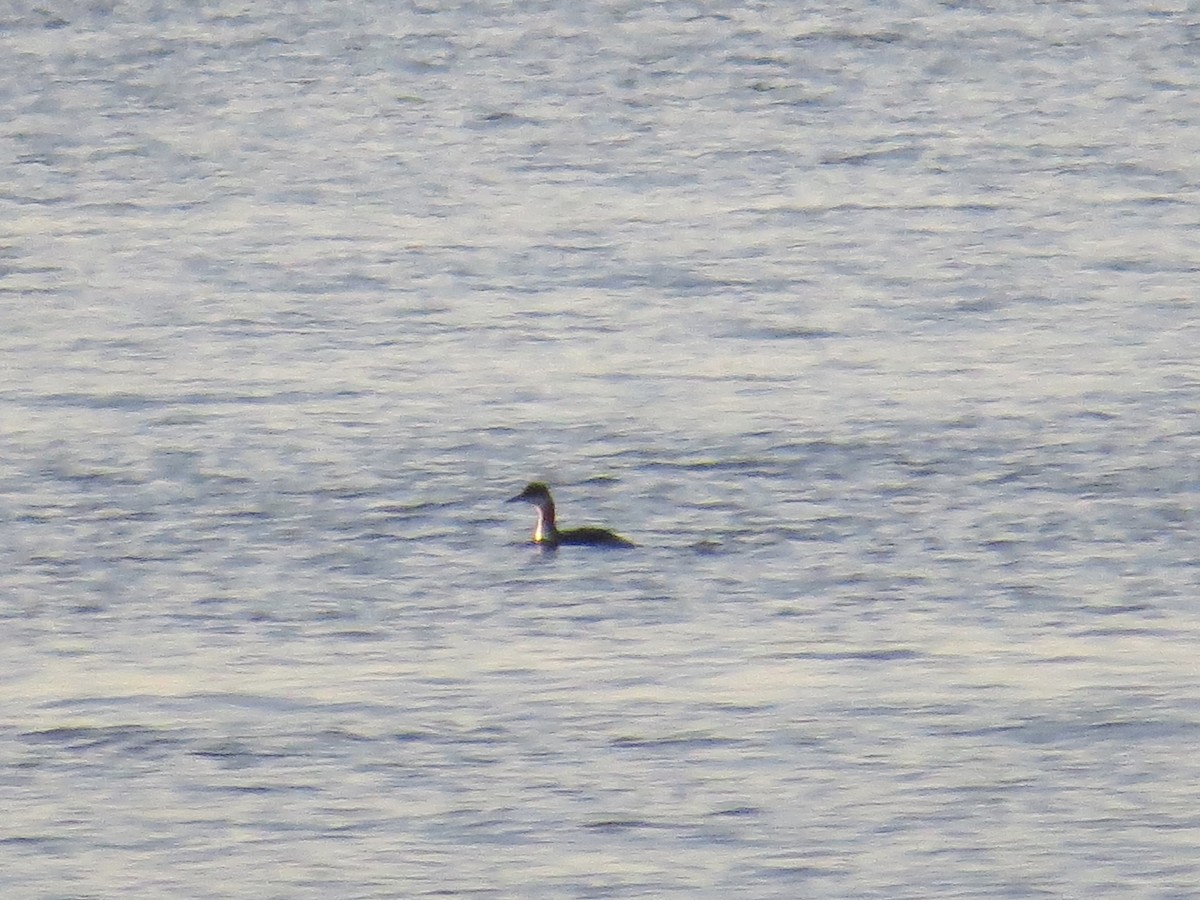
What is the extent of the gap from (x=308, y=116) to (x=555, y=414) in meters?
14.7

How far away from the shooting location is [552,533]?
17.8m

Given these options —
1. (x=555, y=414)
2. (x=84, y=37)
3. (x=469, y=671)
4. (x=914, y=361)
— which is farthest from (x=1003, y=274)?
(x=84, y=37)

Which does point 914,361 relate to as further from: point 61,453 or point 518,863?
point 518,863

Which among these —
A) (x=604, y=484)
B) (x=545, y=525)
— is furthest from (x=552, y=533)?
(x=604, y=484)

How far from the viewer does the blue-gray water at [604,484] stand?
13.2 meters

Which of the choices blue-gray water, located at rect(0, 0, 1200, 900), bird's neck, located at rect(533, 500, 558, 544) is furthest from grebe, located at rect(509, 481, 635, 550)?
blue-gray water, located at rect(0, 0, 1200, 900)

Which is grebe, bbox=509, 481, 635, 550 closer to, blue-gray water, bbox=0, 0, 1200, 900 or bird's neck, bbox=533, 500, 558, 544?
bird's neck, bbox=533, 500, 558, 544

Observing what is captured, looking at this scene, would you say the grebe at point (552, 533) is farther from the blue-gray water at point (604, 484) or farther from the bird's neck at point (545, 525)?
the blue-gray water at point (604, 484)

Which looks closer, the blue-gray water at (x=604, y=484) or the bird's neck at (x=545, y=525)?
the blue-gray water at (x=604, y=484)

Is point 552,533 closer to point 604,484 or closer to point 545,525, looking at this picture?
point 545,525

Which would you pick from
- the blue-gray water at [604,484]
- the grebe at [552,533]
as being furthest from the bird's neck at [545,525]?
the blue-gray water at [604,484]

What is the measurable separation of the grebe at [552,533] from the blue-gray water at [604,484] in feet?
0.57

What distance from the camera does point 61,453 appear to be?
65.6 ft

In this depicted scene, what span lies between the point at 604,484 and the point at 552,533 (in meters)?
1.89
